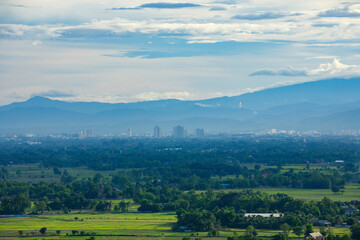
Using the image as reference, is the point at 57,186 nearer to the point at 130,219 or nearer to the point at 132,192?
the point at 132,192

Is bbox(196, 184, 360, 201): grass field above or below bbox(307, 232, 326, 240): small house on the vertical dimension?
above

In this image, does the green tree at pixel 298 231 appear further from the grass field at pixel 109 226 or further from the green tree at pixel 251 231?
the green tree at pixel 251 231

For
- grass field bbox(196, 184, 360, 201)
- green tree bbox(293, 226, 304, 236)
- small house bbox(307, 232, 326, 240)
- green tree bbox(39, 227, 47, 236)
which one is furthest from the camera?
grass field bbox(196, 184, 360, 201)

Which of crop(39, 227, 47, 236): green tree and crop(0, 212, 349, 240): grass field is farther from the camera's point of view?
crop(39, 227, 47, 236): green tree

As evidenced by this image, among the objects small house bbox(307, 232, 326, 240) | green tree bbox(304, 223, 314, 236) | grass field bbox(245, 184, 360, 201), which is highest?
grass field bbox(245, 184, 360, 201)

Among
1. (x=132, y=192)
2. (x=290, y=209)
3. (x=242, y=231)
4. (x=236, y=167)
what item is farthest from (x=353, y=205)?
(x=236, y=167)

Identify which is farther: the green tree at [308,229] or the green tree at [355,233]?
the green tree at [308,229]

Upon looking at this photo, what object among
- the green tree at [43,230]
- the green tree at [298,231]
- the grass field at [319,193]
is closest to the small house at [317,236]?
the green tree at [298,231]

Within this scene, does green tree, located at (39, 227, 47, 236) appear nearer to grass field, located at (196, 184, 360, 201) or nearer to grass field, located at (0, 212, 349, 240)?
grass field, located at (0, 212, 349, 240)

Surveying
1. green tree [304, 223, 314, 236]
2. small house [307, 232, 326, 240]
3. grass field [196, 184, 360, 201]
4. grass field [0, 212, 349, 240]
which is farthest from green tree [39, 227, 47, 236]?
grass field [196, 184, 360, 201]
